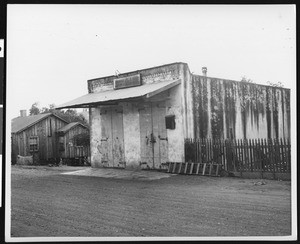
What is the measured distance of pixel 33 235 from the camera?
680 centimetres

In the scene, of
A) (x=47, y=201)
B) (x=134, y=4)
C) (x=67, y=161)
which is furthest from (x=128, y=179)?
(x=67, y=161)

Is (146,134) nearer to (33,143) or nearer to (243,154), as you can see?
(243,154)

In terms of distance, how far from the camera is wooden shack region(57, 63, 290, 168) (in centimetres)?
1411

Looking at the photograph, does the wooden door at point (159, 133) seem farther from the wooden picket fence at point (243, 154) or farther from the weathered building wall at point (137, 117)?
the wooden picket fence at point (243, 154)

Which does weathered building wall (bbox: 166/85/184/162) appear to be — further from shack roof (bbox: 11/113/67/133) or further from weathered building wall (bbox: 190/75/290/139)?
shack roof (bbox: 11/113/67/133)

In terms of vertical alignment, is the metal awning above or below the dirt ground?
above

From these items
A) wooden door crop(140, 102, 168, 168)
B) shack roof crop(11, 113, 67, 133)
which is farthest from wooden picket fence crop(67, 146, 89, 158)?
wooden door crop(140, 102, 168, 168)

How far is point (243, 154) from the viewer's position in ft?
40.5

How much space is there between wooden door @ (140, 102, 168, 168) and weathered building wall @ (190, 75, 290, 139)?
1301 mm

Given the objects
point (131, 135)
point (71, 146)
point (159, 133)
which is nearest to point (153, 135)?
point (159, 133)

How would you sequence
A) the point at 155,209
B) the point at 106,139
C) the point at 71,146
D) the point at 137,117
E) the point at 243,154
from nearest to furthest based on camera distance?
the point at 155,209 < the point at 243,154 < the point at 137,117 < the point at 106,139 < the point at 71,146

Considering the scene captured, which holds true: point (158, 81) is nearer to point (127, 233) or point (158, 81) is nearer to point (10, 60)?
point (10, 60)

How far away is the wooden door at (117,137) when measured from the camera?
52.3ft

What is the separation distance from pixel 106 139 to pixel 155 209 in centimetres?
901
